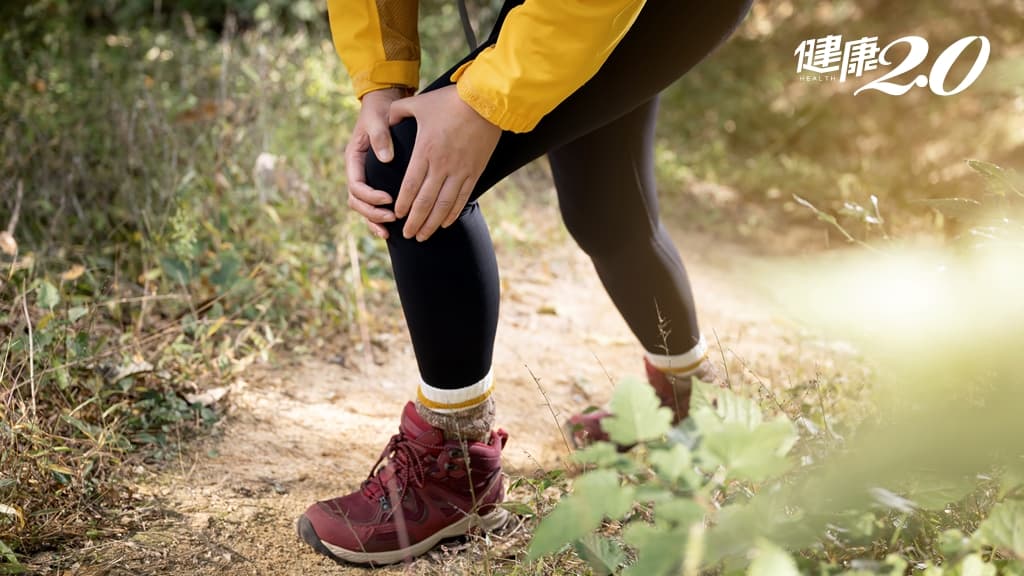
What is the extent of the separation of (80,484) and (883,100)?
4895 mm

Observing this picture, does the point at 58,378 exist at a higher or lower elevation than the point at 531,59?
lower

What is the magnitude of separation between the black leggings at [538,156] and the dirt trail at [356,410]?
158 millimetres

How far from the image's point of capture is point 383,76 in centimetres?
155

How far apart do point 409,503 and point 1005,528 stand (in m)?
1.00

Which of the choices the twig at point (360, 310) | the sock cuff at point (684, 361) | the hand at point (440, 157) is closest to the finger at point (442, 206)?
the hand at point (440, 157)

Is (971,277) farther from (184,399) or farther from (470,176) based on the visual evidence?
(184,399)

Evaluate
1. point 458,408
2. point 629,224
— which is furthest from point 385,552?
point 629,224

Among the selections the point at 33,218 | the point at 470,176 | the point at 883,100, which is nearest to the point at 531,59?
the point at 470,176

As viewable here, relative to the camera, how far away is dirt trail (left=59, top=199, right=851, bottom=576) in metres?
1.60

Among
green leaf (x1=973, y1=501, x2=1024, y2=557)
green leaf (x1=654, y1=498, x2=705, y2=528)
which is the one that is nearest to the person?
green leaf (x1=654, y1=498, x2=705, y2=528)

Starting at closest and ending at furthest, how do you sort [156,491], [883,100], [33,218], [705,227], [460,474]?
[460,474], [156,491], [33,218], [705,227], [883,100]

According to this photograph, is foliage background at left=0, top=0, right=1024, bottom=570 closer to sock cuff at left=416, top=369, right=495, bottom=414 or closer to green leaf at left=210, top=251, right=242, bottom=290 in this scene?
green leaf at left=210, top=251, right=242, bottom=290

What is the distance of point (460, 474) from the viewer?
1616 millimetres

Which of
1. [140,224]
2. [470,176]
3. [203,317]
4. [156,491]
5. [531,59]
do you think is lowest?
[156,491]
